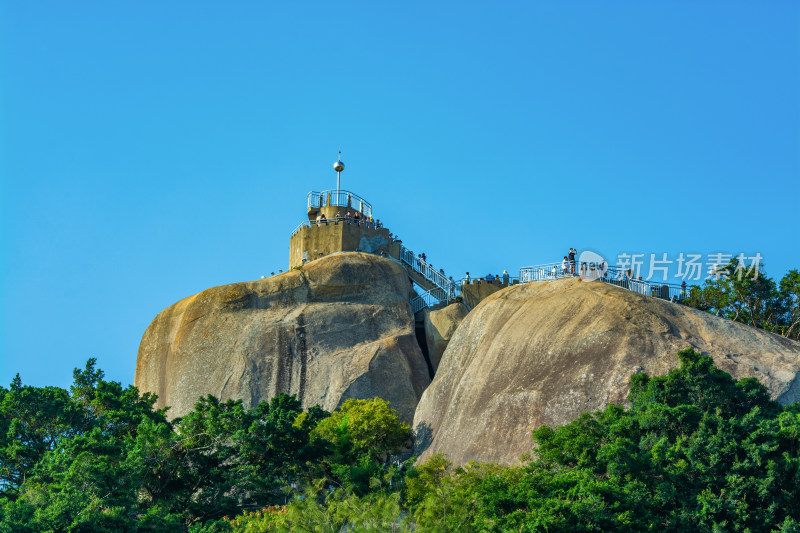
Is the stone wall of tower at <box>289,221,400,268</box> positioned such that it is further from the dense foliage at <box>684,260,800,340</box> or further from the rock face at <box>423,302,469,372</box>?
the dense foliage at <box>684,260,800,340</box>

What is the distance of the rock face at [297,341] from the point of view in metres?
47.9

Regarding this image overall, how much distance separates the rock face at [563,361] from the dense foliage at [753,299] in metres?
9.50

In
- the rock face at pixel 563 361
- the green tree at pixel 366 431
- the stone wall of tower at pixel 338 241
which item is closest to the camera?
the rock face at pixel 563 361

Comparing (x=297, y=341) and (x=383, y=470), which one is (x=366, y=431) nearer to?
(x=383, y=470)

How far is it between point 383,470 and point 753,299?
21.3 meters

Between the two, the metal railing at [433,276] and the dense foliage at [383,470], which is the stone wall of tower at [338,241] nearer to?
the metal railing at [433,276]

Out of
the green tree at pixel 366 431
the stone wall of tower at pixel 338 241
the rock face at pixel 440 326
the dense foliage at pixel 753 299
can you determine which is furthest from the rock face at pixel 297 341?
the dense foliage at pixel 753 299

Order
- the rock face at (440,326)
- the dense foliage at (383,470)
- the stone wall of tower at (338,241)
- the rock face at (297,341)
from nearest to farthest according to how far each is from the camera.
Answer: the dense foliage at (383,470)
the rock face at (297,341)
the rock face at (440,326)
the stone wall of tower at (338,241)

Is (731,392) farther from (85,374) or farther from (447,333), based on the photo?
(85,374)

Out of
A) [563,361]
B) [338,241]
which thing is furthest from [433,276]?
[563,361]

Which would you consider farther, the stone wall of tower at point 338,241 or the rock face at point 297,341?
the stone wall of tower at point 338,241

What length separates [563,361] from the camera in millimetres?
39156

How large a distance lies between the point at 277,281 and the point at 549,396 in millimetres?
18100

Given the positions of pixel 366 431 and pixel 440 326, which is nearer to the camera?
pixel 366 431
